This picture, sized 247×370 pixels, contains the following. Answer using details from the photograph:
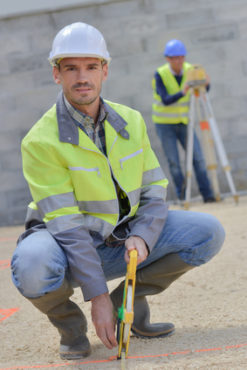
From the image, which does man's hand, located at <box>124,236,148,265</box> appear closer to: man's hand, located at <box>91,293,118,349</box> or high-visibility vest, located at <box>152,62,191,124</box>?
man's hand, located at <box>91,293,118,349</box>

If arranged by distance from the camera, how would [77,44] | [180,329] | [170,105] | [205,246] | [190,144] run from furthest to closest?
[170,105] → [190,144] → [180,329] → [205,246] → [77,44]

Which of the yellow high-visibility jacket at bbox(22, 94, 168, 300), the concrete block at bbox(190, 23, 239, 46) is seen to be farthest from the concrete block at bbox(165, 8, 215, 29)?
the yellow high-visibility jacket at bbox(22, 94, 168, 300)

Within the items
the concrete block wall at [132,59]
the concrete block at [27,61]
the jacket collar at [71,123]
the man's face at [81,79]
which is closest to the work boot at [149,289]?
the jacket collar at [71,123]

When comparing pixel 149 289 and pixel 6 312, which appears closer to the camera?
pixel 149 289

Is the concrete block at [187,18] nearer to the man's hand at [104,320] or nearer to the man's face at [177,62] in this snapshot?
the man's face at [177,62]

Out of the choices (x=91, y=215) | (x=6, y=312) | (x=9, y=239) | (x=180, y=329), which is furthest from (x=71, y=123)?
(x=9, y=239)

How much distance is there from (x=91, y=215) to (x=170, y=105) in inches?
204

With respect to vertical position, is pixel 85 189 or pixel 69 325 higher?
pixel 85 189

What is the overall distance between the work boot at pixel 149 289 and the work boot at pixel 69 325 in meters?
0.23

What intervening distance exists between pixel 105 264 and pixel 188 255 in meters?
0.37

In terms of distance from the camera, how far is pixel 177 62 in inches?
294

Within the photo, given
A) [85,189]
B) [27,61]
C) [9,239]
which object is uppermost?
[27,61]

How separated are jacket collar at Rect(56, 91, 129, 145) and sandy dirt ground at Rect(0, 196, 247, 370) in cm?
94

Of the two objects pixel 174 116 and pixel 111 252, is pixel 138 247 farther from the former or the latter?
pixel 174 116
